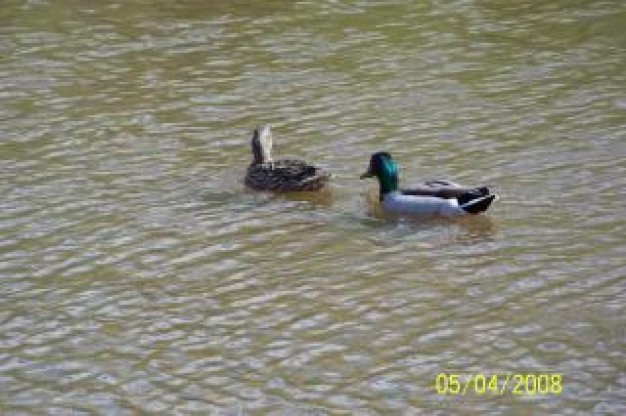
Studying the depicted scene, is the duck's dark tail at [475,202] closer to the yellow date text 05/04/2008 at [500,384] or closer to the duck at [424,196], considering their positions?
the duck at [424,196]

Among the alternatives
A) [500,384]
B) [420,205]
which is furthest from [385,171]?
[500,384]

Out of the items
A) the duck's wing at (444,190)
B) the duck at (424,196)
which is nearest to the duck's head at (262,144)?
the duck at (424,196)

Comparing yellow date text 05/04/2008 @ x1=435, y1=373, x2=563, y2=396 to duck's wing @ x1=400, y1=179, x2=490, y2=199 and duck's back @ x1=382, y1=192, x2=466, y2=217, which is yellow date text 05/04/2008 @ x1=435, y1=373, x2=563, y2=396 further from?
duck's back @ x1=382, y1=192, x2=466, y2=217

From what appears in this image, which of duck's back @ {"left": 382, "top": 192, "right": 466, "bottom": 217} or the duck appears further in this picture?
duck's back @ {"left": 382, "top": 192, "right": 466, "bottom": 217}

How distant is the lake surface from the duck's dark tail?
184mm

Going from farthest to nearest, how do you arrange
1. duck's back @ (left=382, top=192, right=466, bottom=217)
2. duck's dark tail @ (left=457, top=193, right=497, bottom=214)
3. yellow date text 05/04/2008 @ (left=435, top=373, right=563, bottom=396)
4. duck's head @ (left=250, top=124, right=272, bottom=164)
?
duck's head @ (left=250, top=124, right=272, bottom=164), duck's back @ (left=382, top=192, right=466, bottom=217), duck's dark tail @ (left=457, top=193, right=497, bottom=214), yellow date text 05/04/2008 @ (left=435, top=373, right=563, bottom=396)

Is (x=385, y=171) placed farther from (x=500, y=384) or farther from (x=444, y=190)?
(x=500, y=384)

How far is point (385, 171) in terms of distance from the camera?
520 inches

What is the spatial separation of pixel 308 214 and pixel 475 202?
1706mm

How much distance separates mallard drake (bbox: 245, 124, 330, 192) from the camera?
13.4m

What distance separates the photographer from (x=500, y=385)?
9.05m

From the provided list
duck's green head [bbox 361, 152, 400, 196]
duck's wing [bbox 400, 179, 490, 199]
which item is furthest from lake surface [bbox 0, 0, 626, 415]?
duck's green head [bbox 361, 152, 400, 196]

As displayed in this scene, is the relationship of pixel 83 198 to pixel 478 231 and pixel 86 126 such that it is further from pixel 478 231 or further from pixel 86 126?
pixel 478 231

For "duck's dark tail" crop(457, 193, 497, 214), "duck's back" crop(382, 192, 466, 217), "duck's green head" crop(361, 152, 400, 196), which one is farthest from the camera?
"duck's green head" crop(361, 152, 400, 196)
